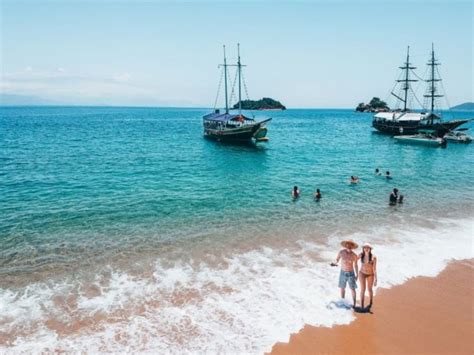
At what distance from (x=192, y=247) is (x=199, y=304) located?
4.53m

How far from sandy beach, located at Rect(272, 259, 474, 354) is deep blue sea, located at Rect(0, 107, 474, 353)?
0.52 m

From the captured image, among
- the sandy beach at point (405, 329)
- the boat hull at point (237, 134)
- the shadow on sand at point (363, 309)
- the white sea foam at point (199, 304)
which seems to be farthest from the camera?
the boat hull at point (237, 134)

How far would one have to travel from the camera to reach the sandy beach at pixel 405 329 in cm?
848

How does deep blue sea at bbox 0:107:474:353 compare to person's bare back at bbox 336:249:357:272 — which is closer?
deep blue sea at bbox 0:107:474:353

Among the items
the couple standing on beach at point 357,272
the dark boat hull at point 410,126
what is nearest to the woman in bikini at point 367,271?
the couple standing on beach at point 357,272

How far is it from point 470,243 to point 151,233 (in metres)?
14.6

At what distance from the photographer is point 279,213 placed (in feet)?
64.9

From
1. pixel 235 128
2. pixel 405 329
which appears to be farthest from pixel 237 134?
pixel 405 329

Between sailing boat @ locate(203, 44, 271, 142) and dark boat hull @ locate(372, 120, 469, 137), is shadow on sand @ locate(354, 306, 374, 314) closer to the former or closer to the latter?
sailing boat @ locate(203, 44, 271, 142)

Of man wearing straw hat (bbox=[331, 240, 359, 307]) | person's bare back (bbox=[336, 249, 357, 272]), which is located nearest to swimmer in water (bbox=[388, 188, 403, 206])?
man wearing straw hat (bbox=[331, 240, 359, 307])

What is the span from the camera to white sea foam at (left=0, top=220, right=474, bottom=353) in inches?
350

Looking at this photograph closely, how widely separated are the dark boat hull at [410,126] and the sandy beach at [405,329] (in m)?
59.7

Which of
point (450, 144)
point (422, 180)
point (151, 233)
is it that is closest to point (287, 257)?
point (151, 233)

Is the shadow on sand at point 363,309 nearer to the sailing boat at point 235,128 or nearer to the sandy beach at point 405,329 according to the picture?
the sandy beach at point 405,329
